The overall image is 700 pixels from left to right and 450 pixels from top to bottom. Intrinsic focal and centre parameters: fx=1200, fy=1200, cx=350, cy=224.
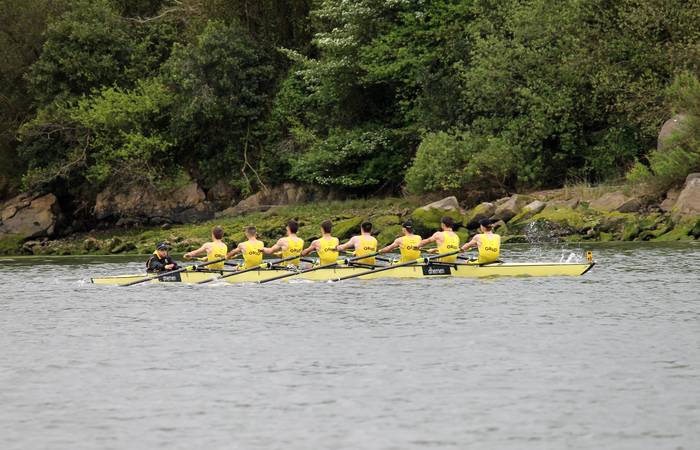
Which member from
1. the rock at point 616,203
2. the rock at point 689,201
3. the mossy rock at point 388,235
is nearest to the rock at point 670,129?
the rock at point 689,201

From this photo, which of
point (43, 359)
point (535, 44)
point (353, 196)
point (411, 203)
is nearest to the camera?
point (43, 359)

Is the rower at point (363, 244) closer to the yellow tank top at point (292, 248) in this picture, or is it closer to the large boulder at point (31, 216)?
the yellow tank top at point (292, 248)

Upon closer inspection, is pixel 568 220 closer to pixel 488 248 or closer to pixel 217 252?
pixel 488 248

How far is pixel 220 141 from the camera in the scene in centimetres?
5997

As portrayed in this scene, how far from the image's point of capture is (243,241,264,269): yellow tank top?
30.9 m

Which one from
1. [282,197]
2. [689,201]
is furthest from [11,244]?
[689,201]

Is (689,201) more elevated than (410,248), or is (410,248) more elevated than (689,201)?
(410,248)

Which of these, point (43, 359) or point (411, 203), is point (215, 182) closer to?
point (411, 203)

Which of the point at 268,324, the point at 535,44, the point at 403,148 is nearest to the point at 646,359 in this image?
the point at 268,324

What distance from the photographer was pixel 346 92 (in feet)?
181

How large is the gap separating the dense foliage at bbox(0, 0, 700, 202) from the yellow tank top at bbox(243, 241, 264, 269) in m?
18.6

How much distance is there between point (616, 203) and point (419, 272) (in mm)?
17982

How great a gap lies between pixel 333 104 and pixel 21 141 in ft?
52.5

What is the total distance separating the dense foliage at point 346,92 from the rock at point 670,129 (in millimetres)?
375
